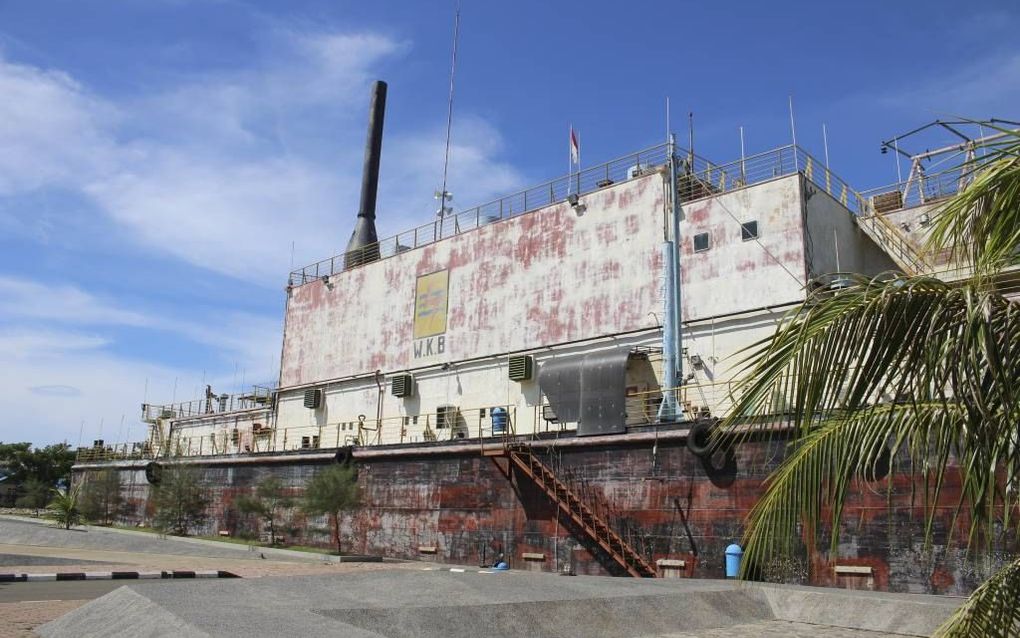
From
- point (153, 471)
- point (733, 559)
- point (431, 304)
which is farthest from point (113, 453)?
point (733, 559)

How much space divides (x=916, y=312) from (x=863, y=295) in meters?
0.30

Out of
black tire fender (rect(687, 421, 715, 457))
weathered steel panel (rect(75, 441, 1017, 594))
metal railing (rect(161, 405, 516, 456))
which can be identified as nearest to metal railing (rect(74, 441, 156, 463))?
metal railing (rect(161, 405, 516, 456))

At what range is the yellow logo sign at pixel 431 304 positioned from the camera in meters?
25.5

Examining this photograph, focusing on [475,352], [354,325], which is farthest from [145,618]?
[354,325]

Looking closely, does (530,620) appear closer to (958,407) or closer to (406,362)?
(958,407)

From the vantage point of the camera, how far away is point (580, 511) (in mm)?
17203

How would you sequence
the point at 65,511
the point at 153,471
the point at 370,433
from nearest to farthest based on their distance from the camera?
the point at 370,433
the point at 65,511
the point at 153,471

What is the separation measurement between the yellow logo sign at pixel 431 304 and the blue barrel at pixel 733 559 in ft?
42.3

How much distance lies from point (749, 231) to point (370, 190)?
1971 cm

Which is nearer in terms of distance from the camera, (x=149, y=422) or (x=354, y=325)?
(x=354, y=325)

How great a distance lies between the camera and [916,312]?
154 inches

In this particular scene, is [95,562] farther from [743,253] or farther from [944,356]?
[944,356]

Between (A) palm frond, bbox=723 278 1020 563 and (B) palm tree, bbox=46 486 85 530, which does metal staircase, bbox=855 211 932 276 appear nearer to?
(A) palm frond, bbox=723 278 1020 563

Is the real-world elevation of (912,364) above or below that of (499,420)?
below
